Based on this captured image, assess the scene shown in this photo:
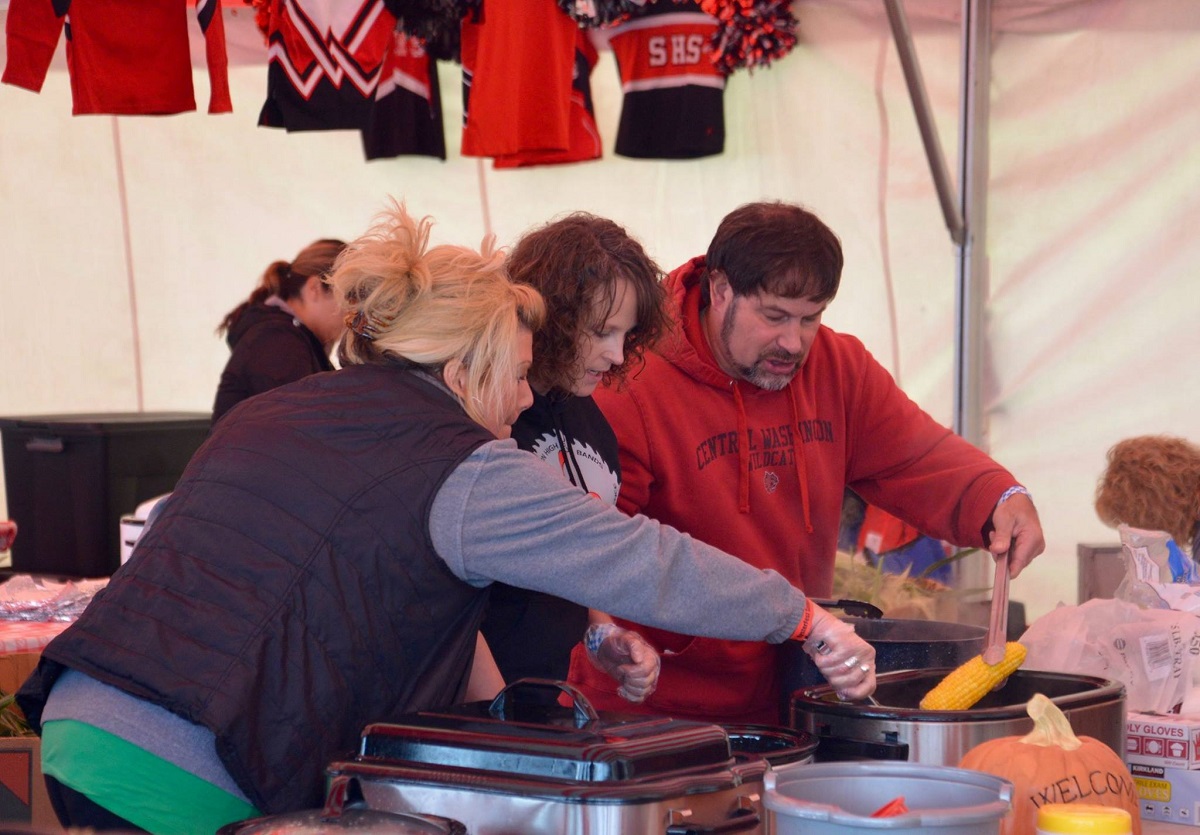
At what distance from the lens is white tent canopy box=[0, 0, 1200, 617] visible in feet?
12.5

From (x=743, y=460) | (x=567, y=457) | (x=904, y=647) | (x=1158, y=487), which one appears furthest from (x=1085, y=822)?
(x=1158, y=487)

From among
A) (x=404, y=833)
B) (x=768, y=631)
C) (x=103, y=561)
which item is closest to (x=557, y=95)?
(x=103, y=561)

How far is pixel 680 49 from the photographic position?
167 inches

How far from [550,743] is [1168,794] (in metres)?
1.00

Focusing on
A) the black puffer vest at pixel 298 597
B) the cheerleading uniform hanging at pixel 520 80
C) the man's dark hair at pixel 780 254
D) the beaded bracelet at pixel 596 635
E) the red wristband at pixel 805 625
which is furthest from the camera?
the cheerleading uniform hanging at pixel 520 80

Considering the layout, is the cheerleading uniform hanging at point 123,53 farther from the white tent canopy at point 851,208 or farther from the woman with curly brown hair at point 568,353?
the woman with curly brown hair at point 568,353

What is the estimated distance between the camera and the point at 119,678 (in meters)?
1.56

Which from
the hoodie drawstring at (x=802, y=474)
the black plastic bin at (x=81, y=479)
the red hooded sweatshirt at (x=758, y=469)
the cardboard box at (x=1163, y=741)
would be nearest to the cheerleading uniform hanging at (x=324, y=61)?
the black plastic bin at (x=81, y=479)

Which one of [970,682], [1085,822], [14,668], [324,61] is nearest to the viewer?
[1085,822]

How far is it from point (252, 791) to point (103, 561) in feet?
10.9

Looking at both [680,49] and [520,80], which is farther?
[680,49]

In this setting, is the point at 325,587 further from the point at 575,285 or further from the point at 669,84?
the point at 669,84

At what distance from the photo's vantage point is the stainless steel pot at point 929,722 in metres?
1.64

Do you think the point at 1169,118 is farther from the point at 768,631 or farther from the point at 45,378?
the point at 45,378
